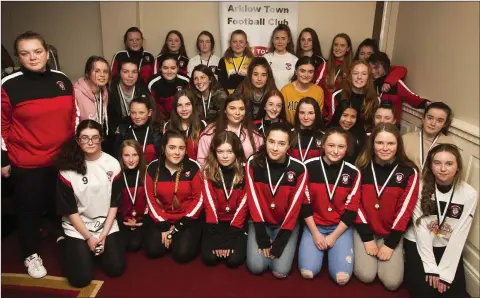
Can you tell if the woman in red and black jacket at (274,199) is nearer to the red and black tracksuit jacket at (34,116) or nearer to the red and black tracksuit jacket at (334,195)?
the red and black tracksuit jacket at (334,195)

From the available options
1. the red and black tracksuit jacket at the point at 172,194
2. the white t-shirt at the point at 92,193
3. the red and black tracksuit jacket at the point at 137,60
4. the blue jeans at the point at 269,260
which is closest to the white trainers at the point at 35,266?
the white t-shirt at the point at 92,193

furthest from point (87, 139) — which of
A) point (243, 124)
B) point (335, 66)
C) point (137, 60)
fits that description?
point (335, 66)

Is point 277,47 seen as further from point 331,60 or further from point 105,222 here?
point 105,222

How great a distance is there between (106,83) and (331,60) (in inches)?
95.3

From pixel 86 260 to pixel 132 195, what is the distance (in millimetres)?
611

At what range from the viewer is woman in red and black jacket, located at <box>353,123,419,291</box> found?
2826 mm

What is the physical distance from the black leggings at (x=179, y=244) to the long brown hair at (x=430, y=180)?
163 cm

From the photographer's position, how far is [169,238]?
3.08 metres

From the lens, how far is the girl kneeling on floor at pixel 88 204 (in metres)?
2.78

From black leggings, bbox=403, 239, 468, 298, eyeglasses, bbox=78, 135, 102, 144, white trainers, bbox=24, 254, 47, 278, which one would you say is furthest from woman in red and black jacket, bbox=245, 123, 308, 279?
white trainers, bbox=24, 254, 47, 278

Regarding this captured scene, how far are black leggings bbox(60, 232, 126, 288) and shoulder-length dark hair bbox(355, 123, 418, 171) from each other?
1.88 metres

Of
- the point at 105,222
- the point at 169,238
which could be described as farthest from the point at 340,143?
the point at 105,222

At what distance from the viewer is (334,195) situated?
296 cm

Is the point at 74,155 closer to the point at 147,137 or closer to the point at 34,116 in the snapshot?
the point at 34,116
